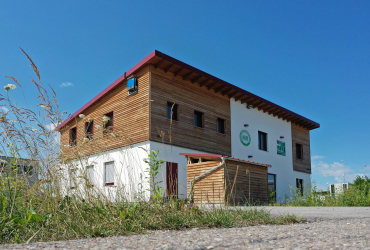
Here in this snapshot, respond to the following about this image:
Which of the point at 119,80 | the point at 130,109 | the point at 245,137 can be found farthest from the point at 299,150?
the point at 119,80

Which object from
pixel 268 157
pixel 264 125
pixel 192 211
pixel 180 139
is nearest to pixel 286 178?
pixel 268 157

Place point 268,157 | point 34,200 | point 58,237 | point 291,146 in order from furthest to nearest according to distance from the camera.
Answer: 1. point 291,146
2. point 268,157
3. point 34,200
4. point 58,237

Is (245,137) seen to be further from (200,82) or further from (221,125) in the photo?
(200,82)

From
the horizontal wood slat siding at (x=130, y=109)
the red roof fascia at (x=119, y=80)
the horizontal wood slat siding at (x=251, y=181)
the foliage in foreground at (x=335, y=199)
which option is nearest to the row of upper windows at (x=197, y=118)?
the horizontal wood slat siding at (x=130, y=109)

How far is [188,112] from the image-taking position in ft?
52.5

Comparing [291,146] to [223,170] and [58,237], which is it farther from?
[58,237]

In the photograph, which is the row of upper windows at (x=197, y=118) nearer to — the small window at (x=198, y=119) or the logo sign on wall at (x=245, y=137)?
the small window at (x=198, y=119)

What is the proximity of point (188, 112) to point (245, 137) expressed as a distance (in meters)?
4.64

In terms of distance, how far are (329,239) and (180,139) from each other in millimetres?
12469

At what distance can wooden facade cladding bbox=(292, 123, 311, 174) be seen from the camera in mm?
22995

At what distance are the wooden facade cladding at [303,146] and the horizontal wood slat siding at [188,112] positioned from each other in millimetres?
7418

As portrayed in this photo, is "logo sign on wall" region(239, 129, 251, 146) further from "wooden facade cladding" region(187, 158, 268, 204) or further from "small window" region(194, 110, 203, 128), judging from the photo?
"wooden facade cladding" region(187, 158, 268, 204)

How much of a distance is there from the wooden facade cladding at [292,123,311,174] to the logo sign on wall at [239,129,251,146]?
17.6 ft

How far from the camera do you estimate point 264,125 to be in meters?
20.6
